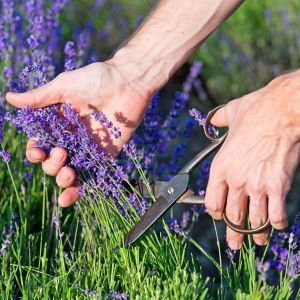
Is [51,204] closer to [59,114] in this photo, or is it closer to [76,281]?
[59,114]

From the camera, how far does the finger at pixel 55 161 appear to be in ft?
8.00

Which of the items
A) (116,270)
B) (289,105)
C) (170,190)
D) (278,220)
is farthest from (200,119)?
(116,270)

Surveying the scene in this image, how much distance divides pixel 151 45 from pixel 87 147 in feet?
1.79

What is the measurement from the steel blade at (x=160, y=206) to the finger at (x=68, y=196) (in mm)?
309

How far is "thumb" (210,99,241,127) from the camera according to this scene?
2360 mm

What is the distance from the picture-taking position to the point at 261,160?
2.15m

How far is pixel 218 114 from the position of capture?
2432 millimetres

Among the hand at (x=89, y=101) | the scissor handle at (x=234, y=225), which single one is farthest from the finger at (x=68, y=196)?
the scissor handle at (x=234, y=225)

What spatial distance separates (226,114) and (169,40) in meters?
0.46

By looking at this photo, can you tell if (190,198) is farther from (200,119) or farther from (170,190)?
(200,119)

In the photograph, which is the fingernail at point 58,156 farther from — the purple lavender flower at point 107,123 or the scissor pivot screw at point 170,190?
the scissor pivot screw at point 170,190

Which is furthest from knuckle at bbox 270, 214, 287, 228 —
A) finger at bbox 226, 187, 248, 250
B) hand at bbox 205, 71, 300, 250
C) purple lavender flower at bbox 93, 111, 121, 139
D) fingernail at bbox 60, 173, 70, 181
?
fingernail at bbox 60, 173, 70, 181

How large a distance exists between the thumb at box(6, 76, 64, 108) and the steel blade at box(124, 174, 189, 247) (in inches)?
20.2

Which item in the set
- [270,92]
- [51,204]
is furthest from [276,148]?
[51,204]
